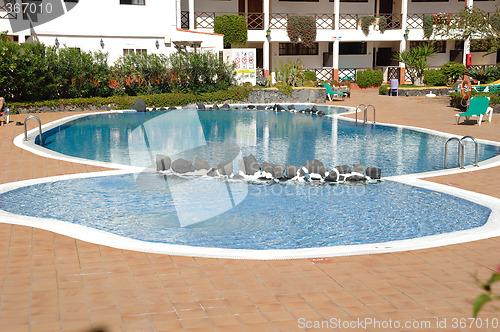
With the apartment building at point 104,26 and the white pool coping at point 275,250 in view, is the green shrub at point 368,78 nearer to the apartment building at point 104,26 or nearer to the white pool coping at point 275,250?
the apartment building at point 104,26

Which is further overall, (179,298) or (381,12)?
(381,12)

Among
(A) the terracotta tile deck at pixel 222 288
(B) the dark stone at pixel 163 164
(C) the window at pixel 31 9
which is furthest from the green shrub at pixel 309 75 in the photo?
(A) the terracotta tile deck at pixel 222 288

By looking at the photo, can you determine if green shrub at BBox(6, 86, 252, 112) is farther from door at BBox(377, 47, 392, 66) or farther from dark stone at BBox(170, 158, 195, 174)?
door at BBox(377, 47, 392, 66)

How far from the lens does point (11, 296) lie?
15.0ft

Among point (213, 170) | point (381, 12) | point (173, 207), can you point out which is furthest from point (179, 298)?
point (381, 12)

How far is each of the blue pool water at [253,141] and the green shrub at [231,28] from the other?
411 inches

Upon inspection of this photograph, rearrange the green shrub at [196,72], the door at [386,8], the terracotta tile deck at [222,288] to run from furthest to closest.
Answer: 1. the door at [386,8]
2. the green shrub at [196,72]
3. the terracotta tile deck at [222,288]

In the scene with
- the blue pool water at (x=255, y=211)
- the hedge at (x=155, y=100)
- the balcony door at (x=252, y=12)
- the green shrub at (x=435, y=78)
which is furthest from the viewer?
the balcony door at (x=252, y=12)

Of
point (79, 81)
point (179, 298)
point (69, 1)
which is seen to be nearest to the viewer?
point (179, 298)

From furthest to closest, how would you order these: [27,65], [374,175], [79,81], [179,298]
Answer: [79,81] → [27,65] → [374,175] → [179,298]

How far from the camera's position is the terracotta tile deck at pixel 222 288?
4.15 metres

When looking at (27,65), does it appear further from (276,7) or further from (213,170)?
(276,7)

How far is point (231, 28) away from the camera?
3030cm

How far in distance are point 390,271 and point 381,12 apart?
113 ft
